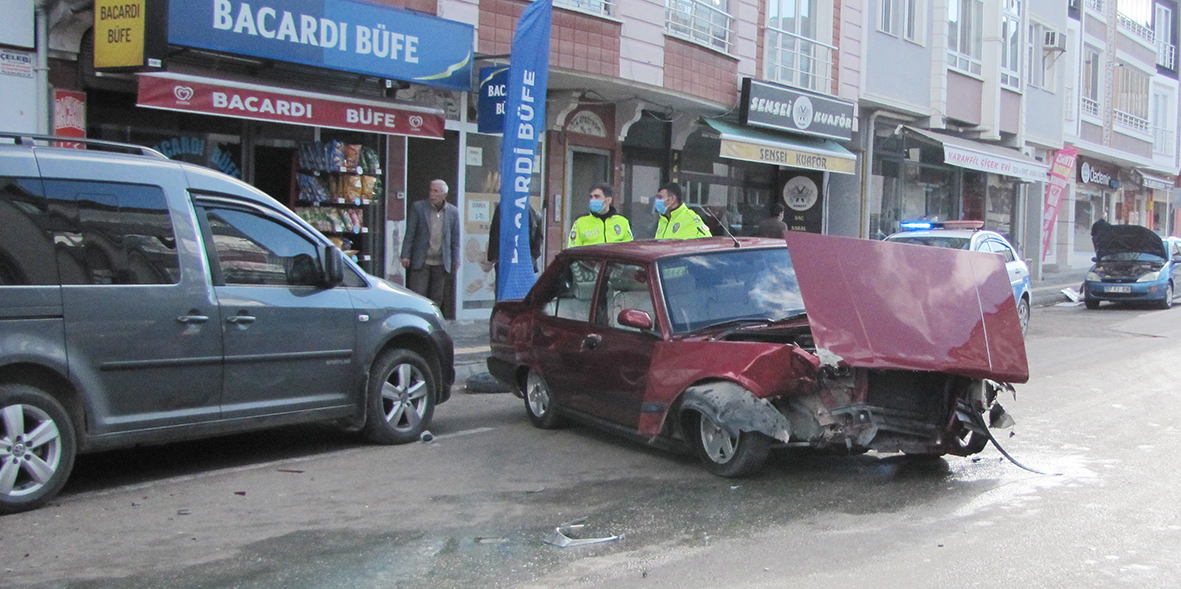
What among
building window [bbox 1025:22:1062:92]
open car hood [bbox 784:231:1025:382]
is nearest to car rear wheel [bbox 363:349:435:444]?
open car hood [bbox 784:231:1025:382]

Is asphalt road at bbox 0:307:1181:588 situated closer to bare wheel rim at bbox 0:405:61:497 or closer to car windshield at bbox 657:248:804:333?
bare wheel rim at bbox 0:405:61:497

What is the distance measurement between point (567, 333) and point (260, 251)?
221 centimetres

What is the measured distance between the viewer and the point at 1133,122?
3875cm

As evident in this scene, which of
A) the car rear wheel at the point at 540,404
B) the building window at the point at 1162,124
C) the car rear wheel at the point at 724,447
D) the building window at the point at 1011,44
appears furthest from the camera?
the building window at the point at 1162,124

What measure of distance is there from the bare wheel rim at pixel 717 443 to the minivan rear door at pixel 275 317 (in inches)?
97.7

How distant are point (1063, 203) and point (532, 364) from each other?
3084 cm

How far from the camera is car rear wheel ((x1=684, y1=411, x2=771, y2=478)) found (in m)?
6.30

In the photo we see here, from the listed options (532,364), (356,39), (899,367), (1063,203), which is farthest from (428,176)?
(1063,203)

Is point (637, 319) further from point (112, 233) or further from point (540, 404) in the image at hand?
point (112, 233)

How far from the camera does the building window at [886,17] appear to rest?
23.3 m

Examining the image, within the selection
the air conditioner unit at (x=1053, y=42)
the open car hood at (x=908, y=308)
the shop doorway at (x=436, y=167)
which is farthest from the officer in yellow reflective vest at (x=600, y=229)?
the air conditioner unit at (x=1053, y=42)

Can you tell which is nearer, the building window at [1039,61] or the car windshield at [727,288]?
the car windshield at [727,288]

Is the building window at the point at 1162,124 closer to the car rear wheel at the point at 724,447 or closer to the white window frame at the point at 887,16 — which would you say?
the white window frame at the point at 887,16

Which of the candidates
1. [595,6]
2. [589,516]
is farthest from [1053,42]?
[589,516]
